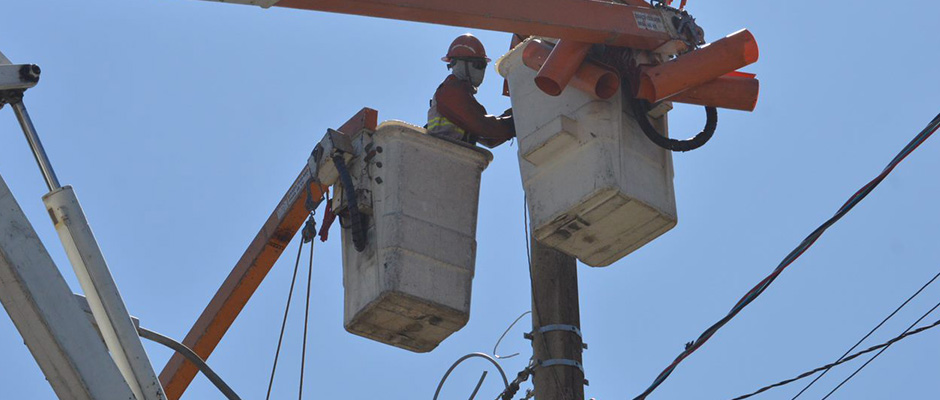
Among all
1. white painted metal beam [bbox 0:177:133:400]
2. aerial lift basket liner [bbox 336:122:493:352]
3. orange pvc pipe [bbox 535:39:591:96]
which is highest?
orange pvc pipe [bbox 535:39:591:96]

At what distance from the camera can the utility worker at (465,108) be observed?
358 inches

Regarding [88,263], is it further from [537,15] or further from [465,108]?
[465,108]

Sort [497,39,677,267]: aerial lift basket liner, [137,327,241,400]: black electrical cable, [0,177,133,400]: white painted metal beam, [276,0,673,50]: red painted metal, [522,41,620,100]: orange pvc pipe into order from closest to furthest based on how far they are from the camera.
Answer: [0,177,133,400]: white painted metal beam < [137,327,241,400]: black electrical cable < [276,0,673,50]: red painted metal < [497,39,677,267]: aerial lift basket liner < [522,41,620,100]: orange pvc pipe

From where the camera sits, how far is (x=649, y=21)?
8539mm

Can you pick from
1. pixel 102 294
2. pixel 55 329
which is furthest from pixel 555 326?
pixel 55 329

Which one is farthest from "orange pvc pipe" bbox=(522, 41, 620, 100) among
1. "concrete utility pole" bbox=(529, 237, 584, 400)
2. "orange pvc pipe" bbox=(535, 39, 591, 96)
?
"concrete utility pole" bbox=(529, 237, 584, 400)

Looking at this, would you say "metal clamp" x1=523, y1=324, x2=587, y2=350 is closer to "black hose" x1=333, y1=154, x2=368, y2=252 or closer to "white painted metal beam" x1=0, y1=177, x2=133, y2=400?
"black hose" x1=333, y1=154, x2=368, y2=252

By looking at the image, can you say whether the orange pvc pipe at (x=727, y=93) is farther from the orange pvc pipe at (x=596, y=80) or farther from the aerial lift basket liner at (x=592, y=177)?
the orange pvc pipe at (x=596, y=80)

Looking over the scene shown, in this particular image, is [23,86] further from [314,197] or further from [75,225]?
[314,197]

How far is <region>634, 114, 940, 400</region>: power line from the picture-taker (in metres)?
6.70

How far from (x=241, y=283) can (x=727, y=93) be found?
339cm

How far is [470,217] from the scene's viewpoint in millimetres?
8852

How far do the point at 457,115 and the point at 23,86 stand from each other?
347 cm

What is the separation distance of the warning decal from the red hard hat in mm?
1205
